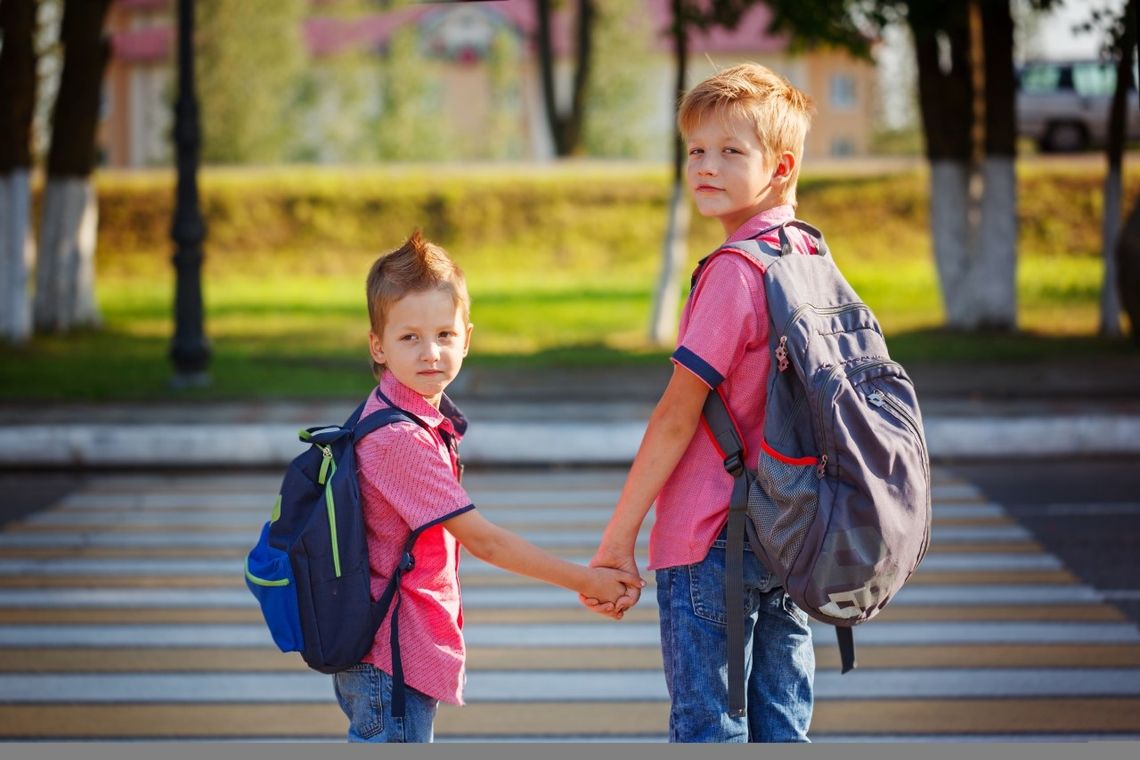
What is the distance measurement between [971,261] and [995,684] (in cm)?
1189

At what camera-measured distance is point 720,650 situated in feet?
9.82

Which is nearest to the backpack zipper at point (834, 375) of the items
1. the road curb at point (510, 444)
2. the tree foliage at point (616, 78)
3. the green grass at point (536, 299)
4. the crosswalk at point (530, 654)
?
the crosswalk at point (530, 654)

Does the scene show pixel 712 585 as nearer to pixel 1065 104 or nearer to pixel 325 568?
pixel 325 568

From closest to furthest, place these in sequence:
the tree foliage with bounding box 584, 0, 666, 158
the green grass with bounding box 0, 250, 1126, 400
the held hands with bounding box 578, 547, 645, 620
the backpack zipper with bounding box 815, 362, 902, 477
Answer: the backpack zipper with bounding box 815, 362, 902, 477 → the held hands with bounding box 578, 547, 645, 620 → the green grass with bounding box 0, 250, 1126, 400 → the tree foliage with bounding box 584, 0, 666, 158

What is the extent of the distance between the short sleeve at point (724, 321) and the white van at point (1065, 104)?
88.4 feet

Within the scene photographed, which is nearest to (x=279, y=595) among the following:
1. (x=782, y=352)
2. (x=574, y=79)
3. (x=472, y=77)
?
(x=782, y=352)

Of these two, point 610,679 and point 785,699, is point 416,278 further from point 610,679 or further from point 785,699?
point 610,679

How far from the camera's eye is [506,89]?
2238 inches

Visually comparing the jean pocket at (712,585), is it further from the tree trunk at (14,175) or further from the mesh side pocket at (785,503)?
the tree trunk at (14,175)

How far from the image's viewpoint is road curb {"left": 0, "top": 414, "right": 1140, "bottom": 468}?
1106 centimetres

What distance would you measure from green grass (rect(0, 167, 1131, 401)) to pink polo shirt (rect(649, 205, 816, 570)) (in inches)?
420

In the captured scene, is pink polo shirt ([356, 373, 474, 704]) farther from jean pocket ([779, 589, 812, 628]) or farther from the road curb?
the road curb

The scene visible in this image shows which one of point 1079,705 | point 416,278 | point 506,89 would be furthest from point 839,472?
point 506,89

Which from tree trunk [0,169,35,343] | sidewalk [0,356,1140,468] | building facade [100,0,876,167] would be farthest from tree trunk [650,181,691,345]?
building facade [100,0,876,167]
